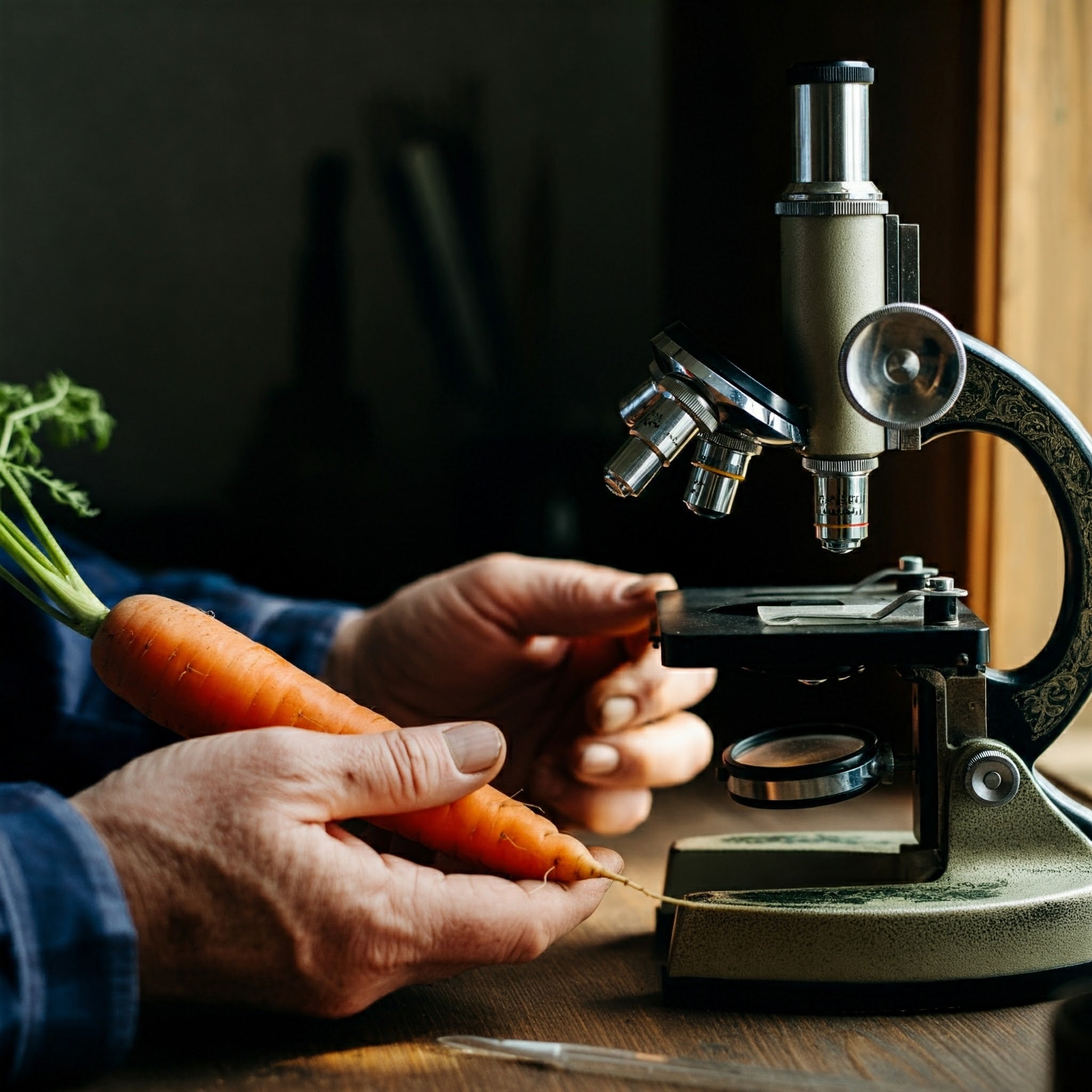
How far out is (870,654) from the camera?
851mm

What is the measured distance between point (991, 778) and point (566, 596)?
0.47 meters

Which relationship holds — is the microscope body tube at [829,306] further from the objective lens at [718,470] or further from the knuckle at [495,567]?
the knuckle at [495,567]

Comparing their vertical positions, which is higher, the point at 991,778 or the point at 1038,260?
the point at 1038,260

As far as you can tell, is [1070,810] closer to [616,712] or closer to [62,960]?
[616,712]

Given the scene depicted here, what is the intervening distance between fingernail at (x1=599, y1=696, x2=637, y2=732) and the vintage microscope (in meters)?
0.26

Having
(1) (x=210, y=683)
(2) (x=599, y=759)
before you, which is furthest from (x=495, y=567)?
(1) (x=210, y=683)

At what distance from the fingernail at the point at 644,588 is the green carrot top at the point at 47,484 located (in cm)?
46

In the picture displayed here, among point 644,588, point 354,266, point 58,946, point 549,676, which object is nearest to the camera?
point 58,946

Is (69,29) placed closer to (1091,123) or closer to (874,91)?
(874,91)

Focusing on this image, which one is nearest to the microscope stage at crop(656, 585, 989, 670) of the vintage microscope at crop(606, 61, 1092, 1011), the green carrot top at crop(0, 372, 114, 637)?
the vintage microscope at crop(606, 61, 1092, 1011)

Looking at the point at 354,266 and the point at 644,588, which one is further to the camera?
the point at 354,266

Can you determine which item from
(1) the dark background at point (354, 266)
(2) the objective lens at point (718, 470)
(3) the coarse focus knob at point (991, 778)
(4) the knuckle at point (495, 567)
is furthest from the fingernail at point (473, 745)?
(1) the dark background at point (354, 266)

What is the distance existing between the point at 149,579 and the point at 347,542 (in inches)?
13.3

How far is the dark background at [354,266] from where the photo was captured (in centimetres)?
173
